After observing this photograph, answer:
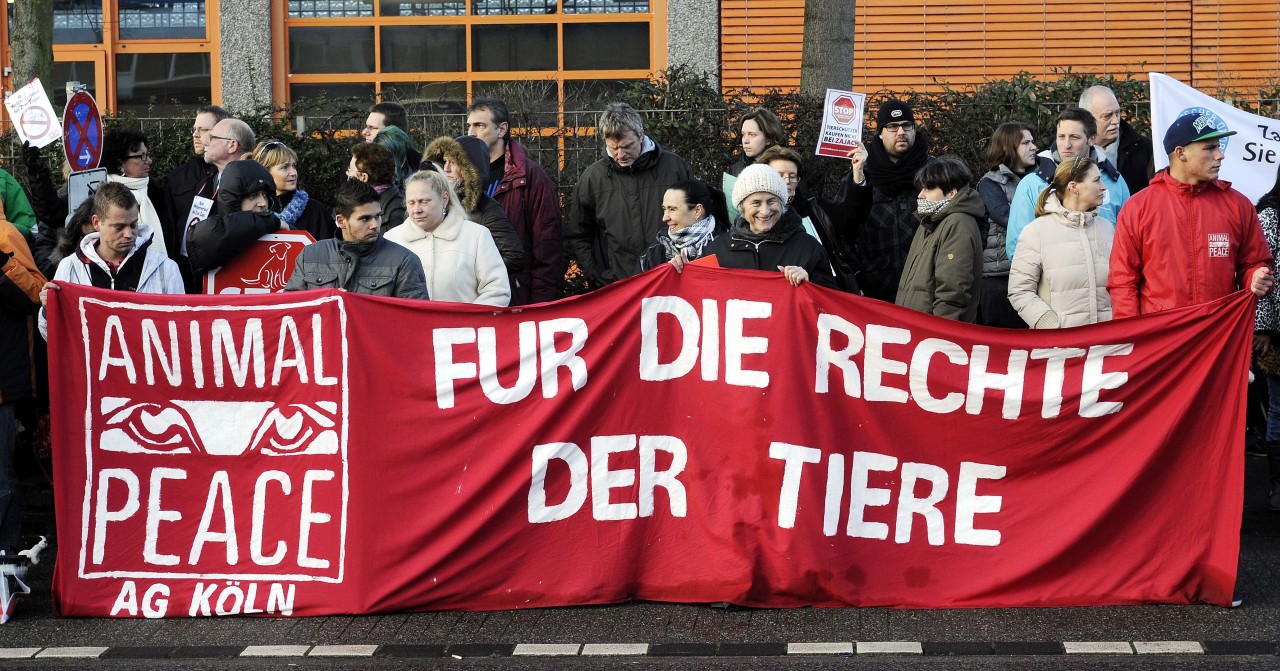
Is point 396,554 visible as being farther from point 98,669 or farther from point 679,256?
point 679,256

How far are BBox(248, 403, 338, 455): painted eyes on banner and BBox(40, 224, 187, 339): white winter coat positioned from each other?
0.97m

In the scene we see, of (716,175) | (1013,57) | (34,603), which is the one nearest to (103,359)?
(34,603)

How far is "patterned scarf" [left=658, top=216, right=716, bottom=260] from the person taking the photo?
822cm

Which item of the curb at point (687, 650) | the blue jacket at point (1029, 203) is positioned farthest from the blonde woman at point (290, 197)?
the blue jacket at point (1029, 203)

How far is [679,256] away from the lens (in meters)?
7.11

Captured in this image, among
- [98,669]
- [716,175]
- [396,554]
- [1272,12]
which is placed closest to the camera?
[98,669]

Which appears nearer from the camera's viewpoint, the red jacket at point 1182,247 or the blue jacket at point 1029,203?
the red jacket at point 1182,247

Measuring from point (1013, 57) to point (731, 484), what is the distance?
1035 cm

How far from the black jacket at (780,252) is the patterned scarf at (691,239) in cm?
62

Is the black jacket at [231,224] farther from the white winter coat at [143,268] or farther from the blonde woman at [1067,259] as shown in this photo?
the blonde woman at [1067,259]

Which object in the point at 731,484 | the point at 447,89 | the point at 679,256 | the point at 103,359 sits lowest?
the point at 731,484

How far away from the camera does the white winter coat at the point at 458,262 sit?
7.89 metres

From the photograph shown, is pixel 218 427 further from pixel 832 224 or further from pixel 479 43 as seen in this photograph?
pixel 479 43

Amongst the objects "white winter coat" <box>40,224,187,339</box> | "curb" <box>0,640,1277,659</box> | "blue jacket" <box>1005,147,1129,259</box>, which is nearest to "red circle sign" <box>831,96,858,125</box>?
"blue jacket" <box>1005,147,1129,259</box>
